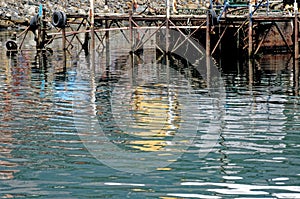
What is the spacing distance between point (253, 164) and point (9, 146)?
16.7 feet

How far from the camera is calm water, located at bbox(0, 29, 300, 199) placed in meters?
12.0

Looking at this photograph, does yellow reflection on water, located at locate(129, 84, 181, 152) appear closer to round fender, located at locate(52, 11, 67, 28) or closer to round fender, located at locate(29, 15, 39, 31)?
round fender, located at locate(52, 11, 67, 28)

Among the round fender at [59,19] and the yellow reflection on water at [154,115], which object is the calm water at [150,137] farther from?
the round fender at [59,19]

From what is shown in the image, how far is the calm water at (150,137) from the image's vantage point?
39.3 ft

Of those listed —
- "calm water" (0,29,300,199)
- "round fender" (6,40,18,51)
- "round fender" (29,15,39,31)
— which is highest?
"round fender" (29,15,39,31)

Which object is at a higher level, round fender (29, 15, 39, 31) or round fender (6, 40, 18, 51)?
round fender (29, 15, 39, 31)

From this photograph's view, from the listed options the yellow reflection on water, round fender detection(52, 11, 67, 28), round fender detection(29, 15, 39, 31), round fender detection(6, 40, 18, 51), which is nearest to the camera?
the yellow reflection on water

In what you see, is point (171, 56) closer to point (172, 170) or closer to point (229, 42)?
point (229, 42)

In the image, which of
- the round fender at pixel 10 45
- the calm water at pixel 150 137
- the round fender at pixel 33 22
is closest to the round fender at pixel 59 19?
the round fender at pixel 33 22

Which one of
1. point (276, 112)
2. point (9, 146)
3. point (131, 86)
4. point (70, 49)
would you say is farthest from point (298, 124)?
point (70, 49)

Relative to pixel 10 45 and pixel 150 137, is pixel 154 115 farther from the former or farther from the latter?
pixel 10 45

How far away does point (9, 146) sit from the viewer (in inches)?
586

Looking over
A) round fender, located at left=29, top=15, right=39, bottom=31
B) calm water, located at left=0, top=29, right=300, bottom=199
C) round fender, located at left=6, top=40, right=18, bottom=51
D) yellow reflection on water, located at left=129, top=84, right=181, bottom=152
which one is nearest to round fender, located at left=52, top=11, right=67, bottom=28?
round fender, located at left=29, top=15, right=39, bottom=31

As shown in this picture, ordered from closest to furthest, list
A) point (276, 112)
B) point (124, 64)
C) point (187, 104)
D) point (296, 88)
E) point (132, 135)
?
point (132, 135)
point (276, 112)
point (187, 104)
point (296, 88)
point (124, 64)
